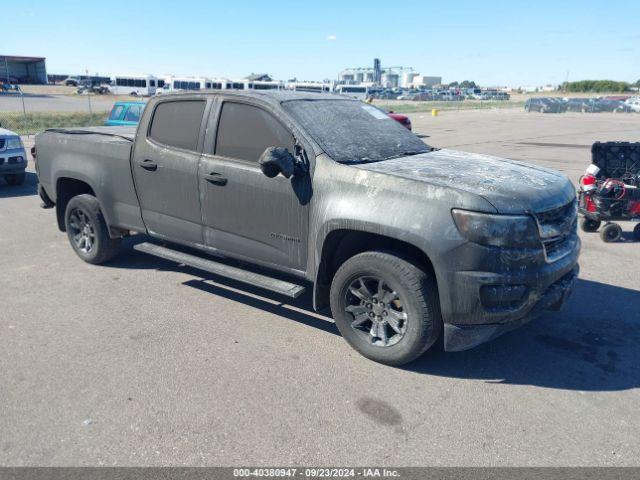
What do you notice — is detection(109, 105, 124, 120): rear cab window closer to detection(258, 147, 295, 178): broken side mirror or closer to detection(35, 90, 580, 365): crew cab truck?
detection(35, 90, 580, 365): crew cab truck

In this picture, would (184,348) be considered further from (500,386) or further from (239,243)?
(500,386)

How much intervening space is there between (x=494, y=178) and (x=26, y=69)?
87501mm

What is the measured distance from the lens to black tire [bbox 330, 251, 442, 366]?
360 centimetres

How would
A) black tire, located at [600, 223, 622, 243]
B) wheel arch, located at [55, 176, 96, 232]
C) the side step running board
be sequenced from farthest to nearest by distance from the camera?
black tire, located at [600, 223, 622, 243], wheel arch, located at [55, 176, 96, 232], the side step running board

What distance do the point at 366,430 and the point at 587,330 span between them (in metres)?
2.42

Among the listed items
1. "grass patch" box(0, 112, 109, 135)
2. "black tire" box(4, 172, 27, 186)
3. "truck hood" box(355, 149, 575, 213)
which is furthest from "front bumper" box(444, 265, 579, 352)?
"grass patch" box(0, 112, 109, 135)

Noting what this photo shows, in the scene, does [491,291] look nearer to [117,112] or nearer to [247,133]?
[247,133]

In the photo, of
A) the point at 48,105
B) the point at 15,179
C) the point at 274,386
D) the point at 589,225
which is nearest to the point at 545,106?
the point at 48,105

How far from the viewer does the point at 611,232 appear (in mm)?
7164

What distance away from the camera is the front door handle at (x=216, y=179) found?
4520 millimetres

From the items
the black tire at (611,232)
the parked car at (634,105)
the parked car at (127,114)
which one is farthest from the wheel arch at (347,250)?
the parked car at (634,105)

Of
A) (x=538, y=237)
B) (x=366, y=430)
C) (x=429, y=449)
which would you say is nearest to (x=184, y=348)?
(x=366, y=430)

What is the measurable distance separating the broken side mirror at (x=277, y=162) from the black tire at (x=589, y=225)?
216 inches

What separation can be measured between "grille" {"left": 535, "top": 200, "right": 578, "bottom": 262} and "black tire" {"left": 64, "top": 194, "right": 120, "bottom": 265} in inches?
177
